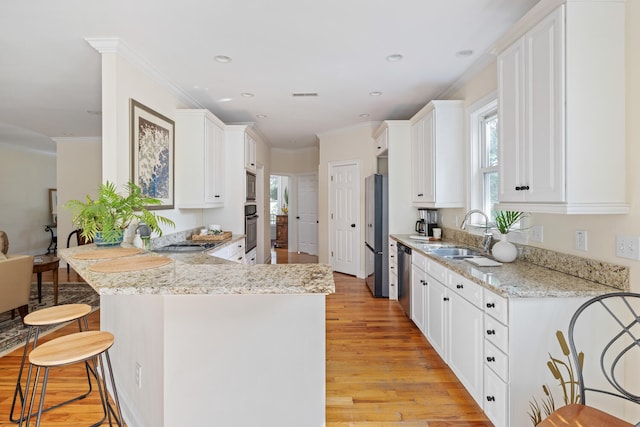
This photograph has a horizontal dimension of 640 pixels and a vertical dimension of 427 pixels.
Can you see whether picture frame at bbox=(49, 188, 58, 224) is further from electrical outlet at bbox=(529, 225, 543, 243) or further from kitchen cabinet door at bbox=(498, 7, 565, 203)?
electrical outlet at bbox=(529, 225, 543, 243)

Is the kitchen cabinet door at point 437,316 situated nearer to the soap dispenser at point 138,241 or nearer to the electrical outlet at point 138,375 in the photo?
the electrical outlet at point 138,375

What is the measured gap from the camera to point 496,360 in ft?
5.63

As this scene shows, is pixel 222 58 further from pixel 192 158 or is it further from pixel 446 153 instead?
pixel 446 153

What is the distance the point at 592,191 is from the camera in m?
1.60

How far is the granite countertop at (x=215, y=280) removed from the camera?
3.83ft

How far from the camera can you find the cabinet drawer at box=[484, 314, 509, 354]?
1.63 meters

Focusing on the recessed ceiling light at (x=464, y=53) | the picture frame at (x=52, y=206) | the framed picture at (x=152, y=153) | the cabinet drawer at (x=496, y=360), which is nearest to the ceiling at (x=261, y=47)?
the recessed ceiling light at (x=464, y=53)

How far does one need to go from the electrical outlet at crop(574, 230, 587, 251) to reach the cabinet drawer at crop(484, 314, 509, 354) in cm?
69

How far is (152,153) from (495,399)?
3.33 metres

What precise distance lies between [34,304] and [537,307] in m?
5.22

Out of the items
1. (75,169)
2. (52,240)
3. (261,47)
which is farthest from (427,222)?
(52,240)

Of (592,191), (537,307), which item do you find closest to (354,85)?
(592,191)

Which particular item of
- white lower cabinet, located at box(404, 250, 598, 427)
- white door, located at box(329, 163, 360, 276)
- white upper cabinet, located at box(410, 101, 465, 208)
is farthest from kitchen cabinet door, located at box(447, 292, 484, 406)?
white door, located at box(329, 163, 360, 276)

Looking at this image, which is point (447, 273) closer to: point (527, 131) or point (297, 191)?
point (527, 131)
